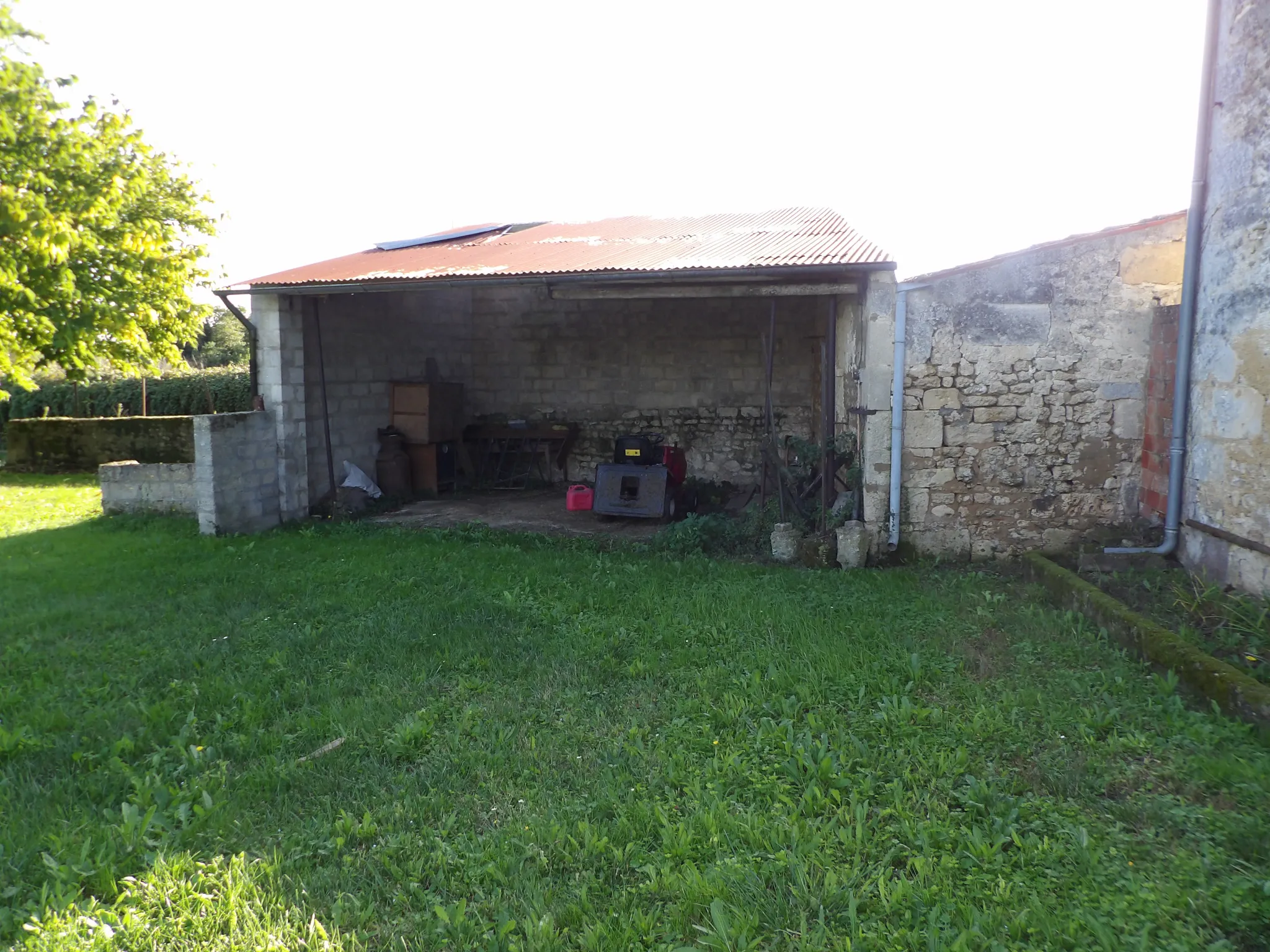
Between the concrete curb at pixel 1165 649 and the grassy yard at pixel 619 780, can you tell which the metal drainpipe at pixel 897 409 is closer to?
the grassy yard at pixel 619 780

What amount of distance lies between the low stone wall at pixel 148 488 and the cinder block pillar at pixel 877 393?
7.76 metres

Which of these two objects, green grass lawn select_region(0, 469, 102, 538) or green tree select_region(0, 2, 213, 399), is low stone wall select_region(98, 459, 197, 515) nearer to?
green grass lawn select_region(0, 469, 102, 538)

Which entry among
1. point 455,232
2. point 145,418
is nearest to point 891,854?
point 455,232

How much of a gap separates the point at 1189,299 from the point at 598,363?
826 centimetres

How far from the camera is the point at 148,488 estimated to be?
1020 centimetres

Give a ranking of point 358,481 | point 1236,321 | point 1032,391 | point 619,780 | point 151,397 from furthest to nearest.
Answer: point 151,397
point 358,481
point 1032,391
point 1236,321
point 619,780

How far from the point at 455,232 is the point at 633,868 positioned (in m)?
11.1

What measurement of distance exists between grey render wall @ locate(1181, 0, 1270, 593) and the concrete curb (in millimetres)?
925

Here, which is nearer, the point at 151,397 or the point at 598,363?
the point at 598,363

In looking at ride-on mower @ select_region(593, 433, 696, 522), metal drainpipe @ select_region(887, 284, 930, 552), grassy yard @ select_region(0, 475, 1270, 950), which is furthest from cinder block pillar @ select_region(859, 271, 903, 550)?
ride-on mower @ select_region(593, 433, 696, 522)

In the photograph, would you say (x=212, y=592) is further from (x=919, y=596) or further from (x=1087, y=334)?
(x=1087, y=334)

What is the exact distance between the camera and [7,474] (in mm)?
15828

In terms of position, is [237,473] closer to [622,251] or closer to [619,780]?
[622,251]

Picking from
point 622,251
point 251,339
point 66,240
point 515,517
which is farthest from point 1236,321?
point 251,339
